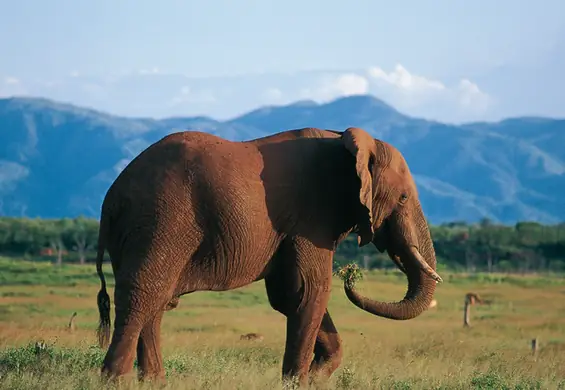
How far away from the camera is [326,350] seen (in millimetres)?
11727

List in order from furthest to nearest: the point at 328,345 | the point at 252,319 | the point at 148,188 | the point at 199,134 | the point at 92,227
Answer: the point at 92,227
the point at 252,319
the point at 328,345
the point at 199,134
the point at 148,188

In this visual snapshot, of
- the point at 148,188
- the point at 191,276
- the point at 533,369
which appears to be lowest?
the point at 533,369

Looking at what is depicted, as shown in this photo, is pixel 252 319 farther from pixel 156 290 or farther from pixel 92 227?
pixel 92 227

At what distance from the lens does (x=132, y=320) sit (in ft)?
33.4

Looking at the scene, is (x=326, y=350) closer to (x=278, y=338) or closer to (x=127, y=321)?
(x=127, y=321)

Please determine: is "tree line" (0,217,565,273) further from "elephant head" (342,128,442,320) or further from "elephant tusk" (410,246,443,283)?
"elephant tusk" (410,246,443,283)

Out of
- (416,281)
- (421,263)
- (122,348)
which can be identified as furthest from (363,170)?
(122,348)

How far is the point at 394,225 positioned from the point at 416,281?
0.65 m

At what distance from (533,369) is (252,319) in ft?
56.1

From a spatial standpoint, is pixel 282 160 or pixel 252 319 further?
pixel 252 319

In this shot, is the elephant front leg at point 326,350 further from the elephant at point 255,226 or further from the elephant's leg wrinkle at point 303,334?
the elephant's leg wrinkle at point 303,334

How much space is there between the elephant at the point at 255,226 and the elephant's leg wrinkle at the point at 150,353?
0.01m

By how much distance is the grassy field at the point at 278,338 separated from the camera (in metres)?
11.5

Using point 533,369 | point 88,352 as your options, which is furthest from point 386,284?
point 88,352
